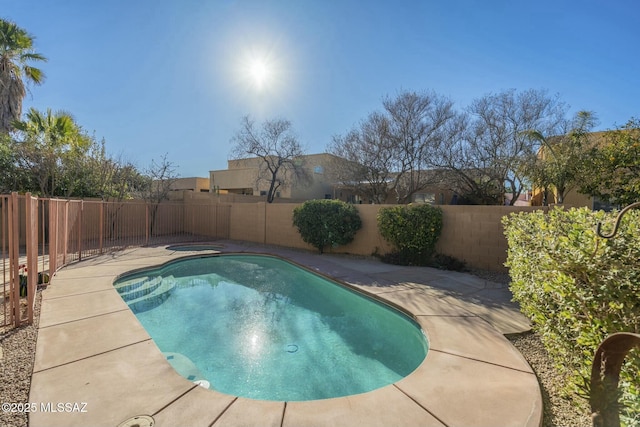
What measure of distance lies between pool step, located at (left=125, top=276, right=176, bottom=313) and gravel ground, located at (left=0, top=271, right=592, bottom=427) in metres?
1.65

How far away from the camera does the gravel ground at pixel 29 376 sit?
2340mm

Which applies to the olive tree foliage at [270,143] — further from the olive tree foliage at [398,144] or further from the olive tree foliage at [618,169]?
the olive tree foliage at [618,169]

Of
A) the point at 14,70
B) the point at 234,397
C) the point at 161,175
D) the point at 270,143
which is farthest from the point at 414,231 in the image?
the point at 14,70

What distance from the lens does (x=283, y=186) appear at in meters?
20.7

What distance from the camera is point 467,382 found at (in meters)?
2.83

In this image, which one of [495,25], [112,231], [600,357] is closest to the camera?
[600,357]

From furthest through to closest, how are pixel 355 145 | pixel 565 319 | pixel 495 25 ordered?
pixel 355 145 < pixel 495 25 < pixel 565 319

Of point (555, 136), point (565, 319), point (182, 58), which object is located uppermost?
point (182, 58)

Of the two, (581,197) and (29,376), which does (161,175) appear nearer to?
(29,376)

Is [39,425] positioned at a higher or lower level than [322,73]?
lower

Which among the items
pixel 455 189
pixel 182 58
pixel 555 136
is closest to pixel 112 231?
pixel 182 58

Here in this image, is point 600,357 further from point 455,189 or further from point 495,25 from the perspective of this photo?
point 455,189

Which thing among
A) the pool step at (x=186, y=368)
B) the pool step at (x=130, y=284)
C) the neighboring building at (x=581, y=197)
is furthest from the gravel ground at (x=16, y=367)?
the neighboring building at (x=581, y=197)

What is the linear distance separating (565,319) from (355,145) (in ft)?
46.0
